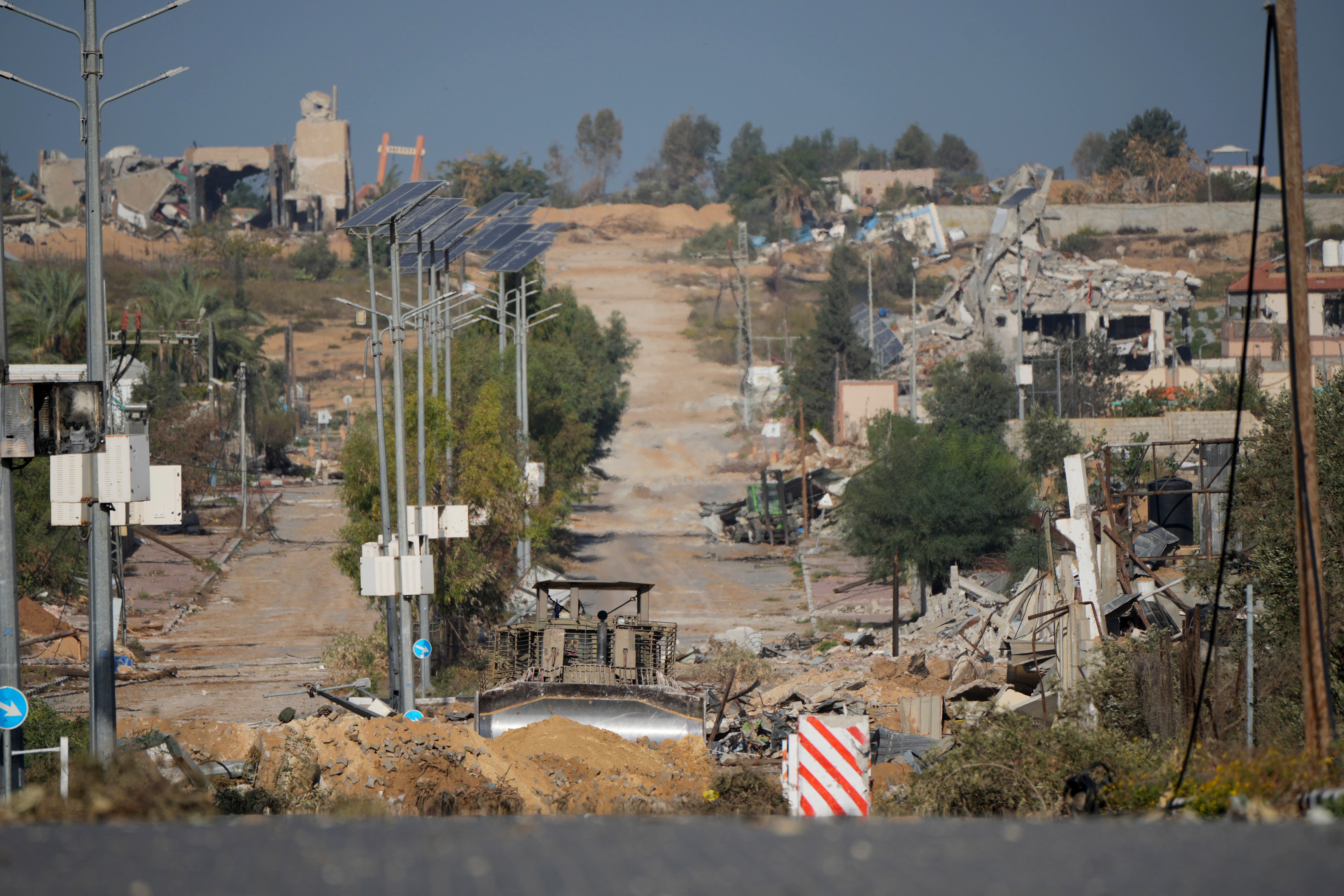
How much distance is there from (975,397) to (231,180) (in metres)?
98.9

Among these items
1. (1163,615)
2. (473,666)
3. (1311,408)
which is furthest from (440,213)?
(1311,408)

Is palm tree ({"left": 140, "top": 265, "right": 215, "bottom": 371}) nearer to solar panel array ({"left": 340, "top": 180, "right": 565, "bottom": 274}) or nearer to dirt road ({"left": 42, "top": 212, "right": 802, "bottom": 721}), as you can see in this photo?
dirt road ({"left": 42, "top": 212, "right": 802, "bottom": 721})

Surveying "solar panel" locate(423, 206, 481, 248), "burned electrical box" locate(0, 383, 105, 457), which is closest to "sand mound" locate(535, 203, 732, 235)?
"solar panel" locate(423, 206, 481, 248)

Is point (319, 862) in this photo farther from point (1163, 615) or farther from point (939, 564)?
point (939, 564)

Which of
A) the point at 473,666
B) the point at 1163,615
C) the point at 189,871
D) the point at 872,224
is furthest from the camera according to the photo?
the point at 872,224

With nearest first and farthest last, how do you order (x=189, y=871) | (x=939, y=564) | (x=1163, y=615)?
(x=189, y=871) < (x=1163, y=615) < (x=939, y=564)

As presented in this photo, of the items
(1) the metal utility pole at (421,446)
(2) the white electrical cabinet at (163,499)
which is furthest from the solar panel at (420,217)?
(2) the white electrical cabinet at (163,499)

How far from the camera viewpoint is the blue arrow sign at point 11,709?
1170cm

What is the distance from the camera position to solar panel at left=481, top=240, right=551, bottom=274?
1511 inches

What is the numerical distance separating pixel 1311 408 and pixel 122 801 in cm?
968

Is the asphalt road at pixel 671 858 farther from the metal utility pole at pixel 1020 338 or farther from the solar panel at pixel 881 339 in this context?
the solar panel at pixel 881 339

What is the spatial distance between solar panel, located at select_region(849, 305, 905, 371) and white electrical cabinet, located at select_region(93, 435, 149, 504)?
63.7 m

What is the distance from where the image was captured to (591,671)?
20.4 meters

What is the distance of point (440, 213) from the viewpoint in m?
25.1
